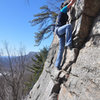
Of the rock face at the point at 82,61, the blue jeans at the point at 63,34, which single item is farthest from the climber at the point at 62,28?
the rock face at the point at 82,61

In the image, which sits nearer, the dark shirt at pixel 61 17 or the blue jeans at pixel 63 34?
the blue jeans at pixel 63 34

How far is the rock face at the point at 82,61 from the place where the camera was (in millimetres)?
2299

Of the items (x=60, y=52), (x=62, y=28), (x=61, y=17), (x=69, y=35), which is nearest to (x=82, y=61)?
(x=69, y=35)

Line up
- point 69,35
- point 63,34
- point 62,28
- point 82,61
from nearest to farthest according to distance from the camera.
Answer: point 82,61 → point 69,35 → point 62,28 → point 63,34

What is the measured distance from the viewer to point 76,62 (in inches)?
119

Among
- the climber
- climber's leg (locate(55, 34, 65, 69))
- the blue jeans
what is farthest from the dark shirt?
climber's leg (locate(55, 34, 65, 69))

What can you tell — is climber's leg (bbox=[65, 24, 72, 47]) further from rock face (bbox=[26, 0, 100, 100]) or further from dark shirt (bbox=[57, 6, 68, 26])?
dark shirt (bbox=[57, 6, 68, 26])

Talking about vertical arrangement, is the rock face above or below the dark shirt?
below

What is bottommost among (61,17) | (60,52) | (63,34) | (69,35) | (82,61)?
(82,61)

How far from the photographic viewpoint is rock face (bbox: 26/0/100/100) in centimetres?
230

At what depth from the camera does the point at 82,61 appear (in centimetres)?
278

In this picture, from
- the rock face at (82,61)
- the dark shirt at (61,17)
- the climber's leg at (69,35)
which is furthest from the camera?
the dark shirt at (61,17)

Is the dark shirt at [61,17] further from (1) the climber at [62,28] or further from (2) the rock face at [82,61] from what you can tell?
(2) the rock face at [82,61]

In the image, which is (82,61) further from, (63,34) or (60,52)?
(63,34)
